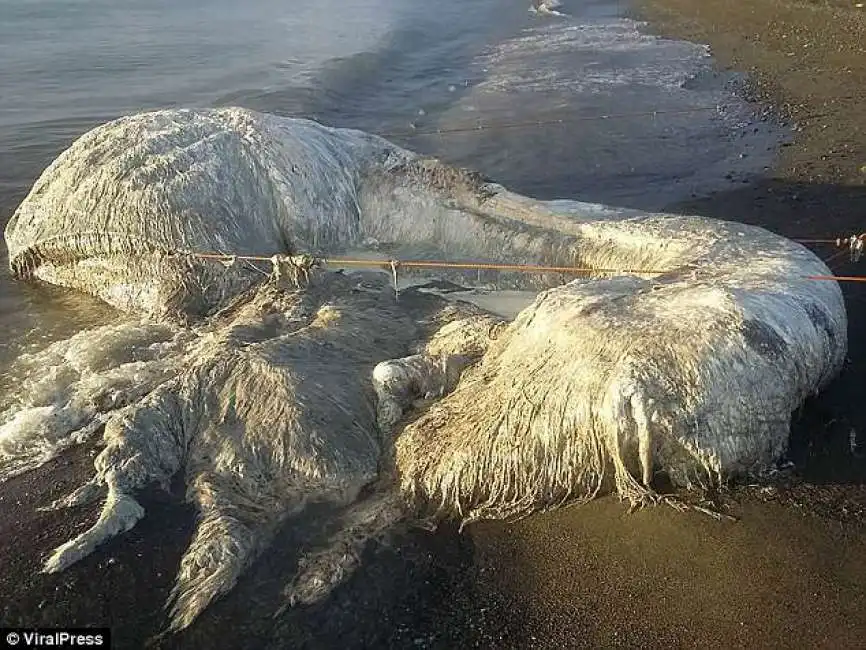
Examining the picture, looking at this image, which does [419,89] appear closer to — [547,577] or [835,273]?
[835,273]

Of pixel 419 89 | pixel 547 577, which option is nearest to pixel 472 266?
pixel 547 577

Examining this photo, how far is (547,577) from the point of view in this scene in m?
4.00

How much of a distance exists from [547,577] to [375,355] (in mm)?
2067

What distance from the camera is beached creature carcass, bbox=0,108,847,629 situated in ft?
13.9

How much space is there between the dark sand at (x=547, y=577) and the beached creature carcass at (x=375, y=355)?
0.47 feet

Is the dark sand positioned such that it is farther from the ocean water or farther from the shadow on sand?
the ocean water

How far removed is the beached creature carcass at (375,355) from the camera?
4.24m

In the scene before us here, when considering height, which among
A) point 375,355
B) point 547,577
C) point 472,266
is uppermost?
point 472,266

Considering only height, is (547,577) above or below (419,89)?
below

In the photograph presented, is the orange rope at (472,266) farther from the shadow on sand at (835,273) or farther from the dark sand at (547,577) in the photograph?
Result: the dark sand at (547,577)

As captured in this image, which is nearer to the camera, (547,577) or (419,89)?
(547,577)

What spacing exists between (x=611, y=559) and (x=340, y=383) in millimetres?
1935

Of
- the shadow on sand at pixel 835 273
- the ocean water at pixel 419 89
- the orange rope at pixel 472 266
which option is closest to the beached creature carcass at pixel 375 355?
the orange rope at pixel 472 266

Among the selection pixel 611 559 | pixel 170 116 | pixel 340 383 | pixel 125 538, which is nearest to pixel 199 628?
pixel 125 538
